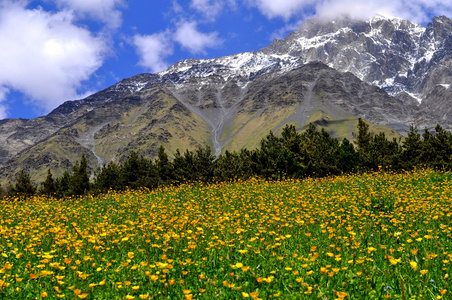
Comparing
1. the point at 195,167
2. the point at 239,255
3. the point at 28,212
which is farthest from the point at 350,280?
the point at 195,167

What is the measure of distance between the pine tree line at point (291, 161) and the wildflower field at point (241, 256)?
19.2m

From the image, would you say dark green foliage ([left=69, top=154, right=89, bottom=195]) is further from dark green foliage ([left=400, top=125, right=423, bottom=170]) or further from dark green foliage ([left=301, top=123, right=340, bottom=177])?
dark green foliage ([left=400, top=125, right=423, bottom=170])

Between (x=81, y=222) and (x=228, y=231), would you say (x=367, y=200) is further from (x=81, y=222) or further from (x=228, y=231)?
(x=81, y=222)

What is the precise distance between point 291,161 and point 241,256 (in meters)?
25.6

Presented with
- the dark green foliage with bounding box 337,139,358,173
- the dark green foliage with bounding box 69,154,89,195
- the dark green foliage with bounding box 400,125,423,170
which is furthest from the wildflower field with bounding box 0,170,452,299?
the dark green foliage with bounding box 69,154,89,195

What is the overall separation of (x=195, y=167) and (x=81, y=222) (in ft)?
106

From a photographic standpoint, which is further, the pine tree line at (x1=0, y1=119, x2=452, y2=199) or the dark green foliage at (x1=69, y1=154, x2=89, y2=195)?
the dark green foliage at (x1=69, y1=154, x2=89, y2=195)

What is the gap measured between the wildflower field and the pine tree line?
1924 centimetres

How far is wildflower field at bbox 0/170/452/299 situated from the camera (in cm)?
510

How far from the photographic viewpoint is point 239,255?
274 inches

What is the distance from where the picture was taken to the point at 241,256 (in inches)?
271

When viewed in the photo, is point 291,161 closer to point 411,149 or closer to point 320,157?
point 320,157

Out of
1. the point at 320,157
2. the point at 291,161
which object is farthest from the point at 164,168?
the point at 320,157

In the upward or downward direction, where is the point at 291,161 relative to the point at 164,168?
downward
